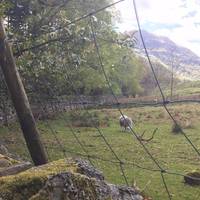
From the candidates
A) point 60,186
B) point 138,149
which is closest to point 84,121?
point 138,149

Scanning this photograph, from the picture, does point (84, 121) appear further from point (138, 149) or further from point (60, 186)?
point (60, 186)

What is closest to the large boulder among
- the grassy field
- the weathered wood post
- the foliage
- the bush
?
the weathered wood post

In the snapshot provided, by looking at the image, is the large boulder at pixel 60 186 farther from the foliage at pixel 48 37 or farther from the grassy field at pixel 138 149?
the foliage at pixel 48 37

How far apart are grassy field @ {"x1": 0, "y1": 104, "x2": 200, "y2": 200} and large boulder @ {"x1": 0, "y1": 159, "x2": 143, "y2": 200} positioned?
22.5 feet

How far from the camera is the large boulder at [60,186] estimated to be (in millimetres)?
4926

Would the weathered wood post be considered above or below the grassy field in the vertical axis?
above

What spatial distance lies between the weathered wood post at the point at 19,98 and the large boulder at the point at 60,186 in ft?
11.6

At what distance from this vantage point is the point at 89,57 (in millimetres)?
32594

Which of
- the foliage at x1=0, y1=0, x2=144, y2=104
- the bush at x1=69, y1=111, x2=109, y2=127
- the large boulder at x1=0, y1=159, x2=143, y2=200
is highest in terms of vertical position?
the foliage at x1=0, y1=0, x2=144, y2=104

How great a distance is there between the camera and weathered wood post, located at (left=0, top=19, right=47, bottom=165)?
920 cm

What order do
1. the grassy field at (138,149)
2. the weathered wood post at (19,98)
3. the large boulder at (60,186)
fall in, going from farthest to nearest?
the grassy field at (138,149) → the weathered wood post at (19,98) → the large boulder at (60,186)

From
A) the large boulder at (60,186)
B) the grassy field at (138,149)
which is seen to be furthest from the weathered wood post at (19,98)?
the large boulder at (60,186)

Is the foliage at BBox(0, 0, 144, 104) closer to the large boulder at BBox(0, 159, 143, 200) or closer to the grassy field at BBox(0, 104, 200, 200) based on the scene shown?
the grassy field at BBox(0, 104, 200, 200)

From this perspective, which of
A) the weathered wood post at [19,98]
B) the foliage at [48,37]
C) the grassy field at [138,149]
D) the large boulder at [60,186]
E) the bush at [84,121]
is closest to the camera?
the large boulder at [60,186]
